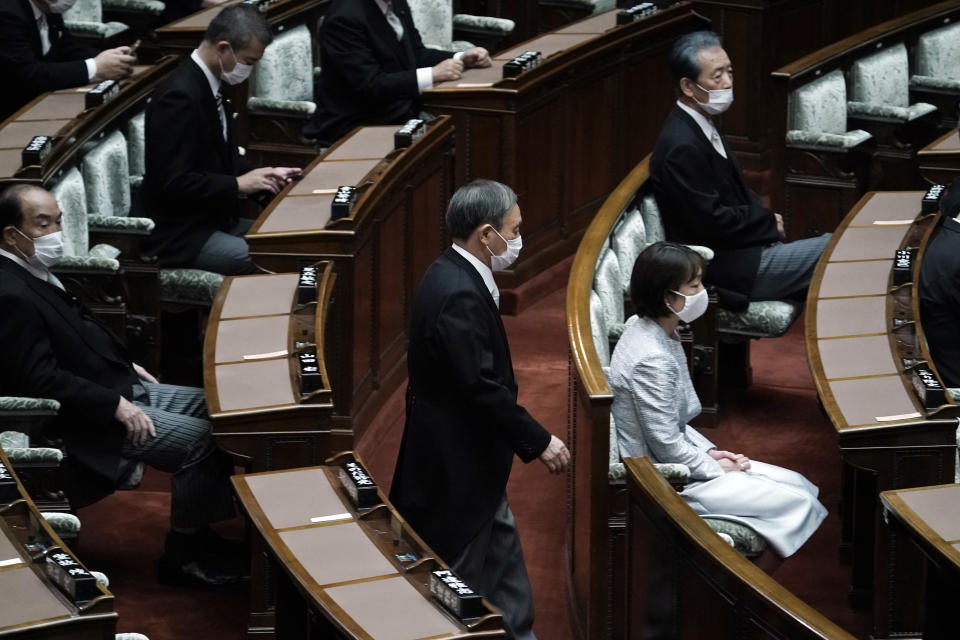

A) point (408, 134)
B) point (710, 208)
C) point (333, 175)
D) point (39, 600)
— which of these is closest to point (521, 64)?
point (408, 134)

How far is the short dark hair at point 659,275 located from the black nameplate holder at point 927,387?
687mm

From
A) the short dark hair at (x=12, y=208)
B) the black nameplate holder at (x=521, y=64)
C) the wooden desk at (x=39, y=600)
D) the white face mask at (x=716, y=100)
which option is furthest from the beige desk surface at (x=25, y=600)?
the black nameplate holder at (x=521, y=64)

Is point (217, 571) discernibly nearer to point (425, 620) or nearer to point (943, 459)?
point (425, 620)

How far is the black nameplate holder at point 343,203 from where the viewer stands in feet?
17.7

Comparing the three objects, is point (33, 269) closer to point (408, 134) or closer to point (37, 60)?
point (408, 134)

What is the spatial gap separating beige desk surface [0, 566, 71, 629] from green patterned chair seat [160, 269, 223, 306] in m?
2.48

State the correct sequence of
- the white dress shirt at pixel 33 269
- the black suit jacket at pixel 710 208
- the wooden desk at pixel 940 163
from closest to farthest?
the white dress shirt at pixel 33 269 → the black suit jacket at pixel 710 208 → the wooden desk at pixel 940 163

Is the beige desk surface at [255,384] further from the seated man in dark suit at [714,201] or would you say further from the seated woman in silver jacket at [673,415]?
the seated man in dark suit at [714,201]

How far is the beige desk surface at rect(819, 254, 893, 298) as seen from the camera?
5332 millimetres

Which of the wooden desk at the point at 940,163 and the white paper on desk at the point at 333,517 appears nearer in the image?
the white paper on desk at the point at 333,517

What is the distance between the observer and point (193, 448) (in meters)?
4.74

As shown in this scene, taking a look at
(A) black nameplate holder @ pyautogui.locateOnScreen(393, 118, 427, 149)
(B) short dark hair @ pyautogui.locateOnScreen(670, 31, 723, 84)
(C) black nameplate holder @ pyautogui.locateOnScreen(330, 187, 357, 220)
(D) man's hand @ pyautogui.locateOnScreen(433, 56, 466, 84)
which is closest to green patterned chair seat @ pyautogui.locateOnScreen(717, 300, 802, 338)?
(B) short dark hair @ pyautogui.locateOnScreen(670, 31, 723, 84)

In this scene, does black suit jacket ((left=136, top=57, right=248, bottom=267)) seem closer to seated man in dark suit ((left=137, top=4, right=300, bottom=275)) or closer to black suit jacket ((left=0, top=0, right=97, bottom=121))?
seated man in dark suit ((left=137, top=4, right=300, bottom=275))

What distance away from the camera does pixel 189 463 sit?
4.73 metres
